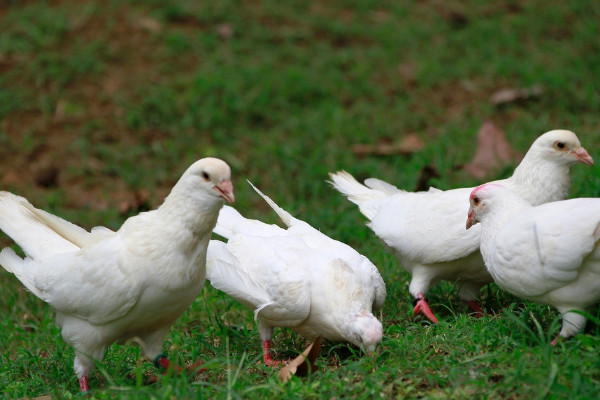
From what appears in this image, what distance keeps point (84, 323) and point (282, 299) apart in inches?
40.9

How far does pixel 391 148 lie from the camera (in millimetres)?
7992

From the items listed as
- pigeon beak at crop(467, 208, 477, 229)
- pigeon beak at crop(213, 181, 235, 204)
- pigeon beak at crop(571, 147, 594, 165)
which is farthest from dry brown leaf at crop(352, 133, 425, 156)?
pigeon beak at crop(213, 181, 235, 204)

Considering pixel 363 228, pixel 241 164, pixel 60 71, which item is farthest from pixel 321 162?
pixel 60 71

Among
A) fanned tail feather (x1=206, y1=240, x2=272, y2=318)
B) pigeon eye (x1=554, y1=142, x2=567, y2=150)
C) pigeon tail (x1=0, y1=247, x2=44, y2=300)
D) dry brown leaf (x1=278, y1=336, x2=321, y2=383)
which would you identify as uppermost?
pigeon eye (x1=554, y1=142, x2=567, y2=150)

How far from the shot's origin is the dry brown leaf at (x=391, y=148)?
313 inches

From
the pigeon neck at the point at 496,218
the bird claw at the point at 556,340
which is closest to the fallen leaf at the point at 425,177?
the pigeon neck at the point at 496,218

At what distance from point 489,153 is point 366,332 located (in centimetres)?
375

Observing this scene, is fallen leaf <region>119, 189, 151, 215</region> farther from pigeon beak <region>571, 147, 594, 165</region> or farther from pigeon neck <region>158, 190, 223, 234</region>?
pigeon beak <region>571, 147, 594, 165</region>

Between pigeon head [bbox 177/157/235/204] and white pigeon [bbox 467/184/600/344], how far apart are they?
1348 mm

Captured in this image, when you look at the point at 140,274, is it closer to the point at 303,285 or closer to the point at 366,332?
the point at 303,285

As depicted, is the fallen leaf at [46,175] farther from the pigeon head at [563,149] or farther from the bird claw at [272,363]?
the pigeon head at [563,149]

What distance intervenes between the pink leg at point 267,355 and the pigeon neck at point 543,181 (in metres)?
1.73

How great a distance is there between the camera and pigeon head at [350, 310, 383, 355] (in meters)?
4.17

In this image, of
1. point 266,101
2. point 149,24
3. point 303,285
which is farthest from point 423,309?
point 149,24
